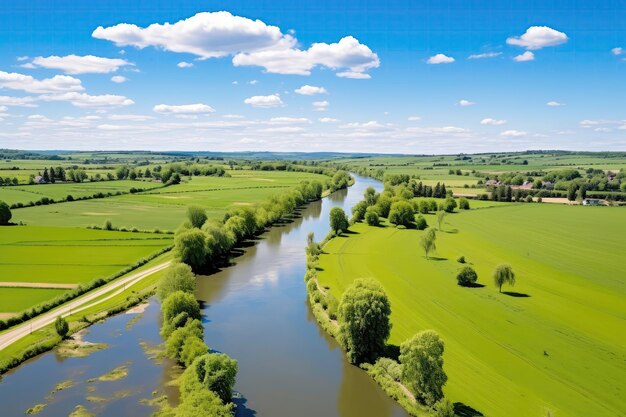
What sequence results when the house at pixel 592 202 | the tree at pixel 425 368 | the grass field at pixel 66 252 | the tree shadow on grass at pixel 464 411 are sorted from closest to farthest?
the tree shadow on grass at pixel 464 411, the tree at pixel 425 368, the grass field at pixel 66 252, the house at pixel 592 202

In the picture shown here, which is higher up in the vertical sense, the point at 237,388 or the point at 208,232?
the point at 208,232

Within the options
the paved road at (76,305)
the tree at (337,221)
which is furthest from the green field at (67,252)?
the tree at (337,221)

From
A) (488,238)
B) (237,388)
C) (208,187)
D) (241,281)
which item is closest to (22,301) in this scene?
(241,281)

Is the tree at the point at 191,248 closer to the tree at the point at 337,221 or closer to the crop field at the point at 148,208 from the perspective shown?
the crop field at the point at 148,208

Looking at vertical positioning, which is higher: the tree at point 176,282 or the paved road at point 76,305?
the tree at point 176,282

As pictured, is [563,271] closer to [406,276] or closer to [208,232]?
[406,276]

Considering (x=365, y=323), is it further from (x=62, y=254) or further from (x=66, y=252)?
(x=66, y=252)
